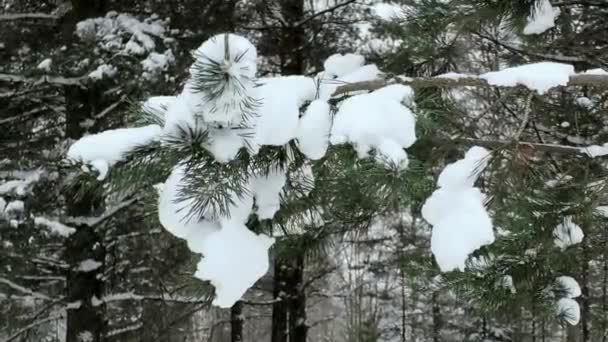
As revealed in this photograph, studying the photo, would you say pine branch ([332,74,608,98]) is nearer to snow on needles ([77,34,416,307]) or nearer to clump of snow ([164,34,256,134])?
snow on needles ([77,34,416,307])

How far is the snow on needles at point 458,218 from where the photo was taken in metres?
1.36

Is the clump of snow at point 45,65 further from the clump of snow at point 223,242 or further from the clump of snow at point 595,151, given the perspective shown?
the clump of snow at point 595,151

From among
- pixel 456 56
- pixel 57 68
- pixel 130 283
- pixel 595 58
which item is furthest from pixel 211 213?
pixel 130 283

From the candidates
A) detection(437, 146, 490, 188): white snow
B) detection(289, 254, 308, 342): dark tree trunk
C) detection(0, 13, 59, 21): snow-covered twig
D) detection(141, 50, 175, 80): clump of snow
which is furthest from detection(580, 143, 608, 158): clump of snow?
detection(289, 254, 308, 342): dark tree trunk

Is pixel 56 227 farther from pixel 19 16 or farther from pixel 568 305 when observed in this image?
pixel 568 305

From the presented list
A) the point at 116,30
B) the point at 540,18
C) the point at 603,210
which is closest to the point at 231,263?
the point at 603,210

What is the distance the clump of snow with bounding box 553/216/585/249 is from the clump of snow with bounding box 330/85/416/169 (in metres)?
1.48

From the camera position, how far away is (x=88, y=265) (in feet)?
19.0

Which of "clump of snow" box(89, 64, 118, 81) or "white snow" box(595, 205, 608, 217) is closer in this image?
"white snow" box(595, 205, 608, 217)

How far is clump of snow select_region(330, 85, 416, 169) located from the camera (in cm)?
139

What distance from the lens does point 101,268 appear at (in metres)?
5.91

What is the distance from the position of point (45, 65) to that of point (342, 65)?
4.16 m

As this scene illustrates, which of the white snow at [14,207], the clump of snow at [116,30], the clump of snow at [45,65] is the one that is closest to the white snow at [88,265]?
the white snow at [14,207]

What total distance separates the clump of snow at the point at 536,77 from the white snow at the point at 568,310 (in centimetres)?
158
